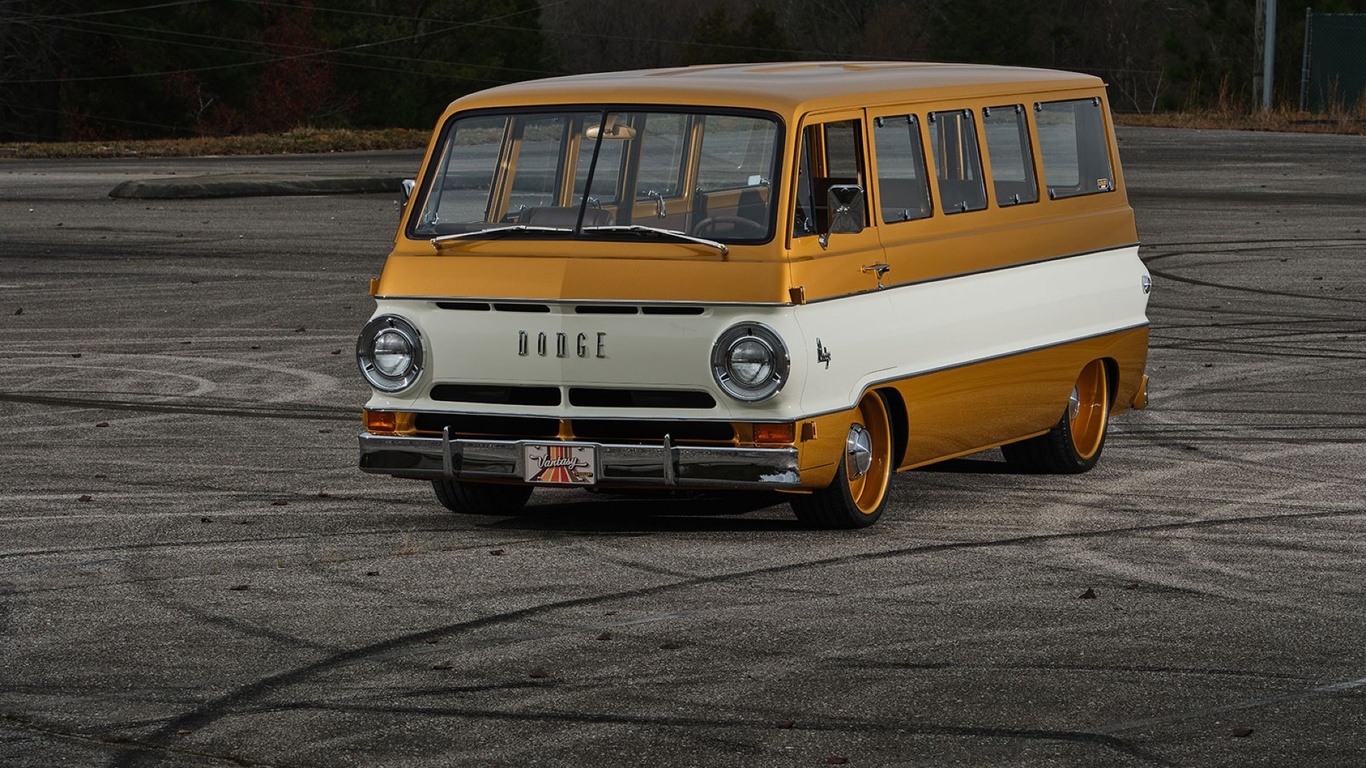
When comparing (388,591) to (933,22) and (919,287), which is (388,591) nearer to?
(919,287)

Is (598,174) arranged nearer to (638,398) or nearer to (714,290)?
(714,290)

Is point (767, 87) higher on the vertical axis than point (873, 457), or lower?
higher

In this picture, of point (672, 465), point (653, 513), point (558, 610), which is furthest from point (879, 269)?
point (558, 610)

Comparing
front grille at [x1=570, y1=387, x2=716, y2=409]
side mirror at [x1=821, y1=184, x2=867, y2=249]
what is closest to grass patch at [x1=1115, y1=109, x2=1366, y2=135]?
side mirror at [x1=821, y1=184, x2=867, y2=249]

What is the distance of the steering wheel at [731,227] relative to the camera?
31.4 feet

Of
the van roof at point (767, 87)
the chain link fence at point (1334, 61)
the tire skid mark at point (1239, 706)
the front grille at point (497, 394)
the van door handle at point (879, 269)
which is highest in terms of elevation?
the van roof at point (767, 87)

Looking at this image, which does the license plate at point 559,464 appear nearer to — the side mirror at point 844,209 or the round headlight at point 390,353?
the round headlight at point 390,353

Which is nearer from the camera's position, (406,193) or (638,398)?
(638,398)

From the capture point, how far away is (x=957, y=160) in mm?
10742

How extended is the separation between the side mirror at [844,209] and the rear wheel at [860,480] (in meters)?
0.77

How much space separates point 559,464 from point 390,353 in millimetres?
936

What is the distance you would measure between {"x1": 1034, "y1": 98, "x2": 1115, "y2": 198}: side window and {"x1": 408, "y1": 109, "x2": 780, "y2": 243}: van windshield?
2.20 meters

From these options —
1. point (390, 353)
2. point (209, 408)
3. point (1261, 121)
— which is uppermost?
point (390, 353)

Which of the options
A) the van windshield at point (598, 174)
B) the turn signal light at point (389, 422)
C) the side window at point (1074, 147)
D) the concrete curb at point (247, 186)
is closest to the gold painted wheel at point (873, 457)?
the van windshield at point (598, 174)
